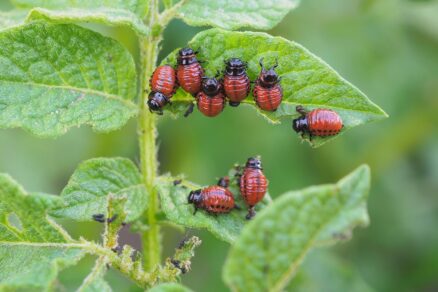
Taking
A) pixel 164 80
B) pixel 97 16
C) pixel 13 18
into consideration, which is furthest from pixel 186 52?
pixel 13 18

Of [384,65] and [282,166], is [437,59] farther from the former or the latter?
[282,166]

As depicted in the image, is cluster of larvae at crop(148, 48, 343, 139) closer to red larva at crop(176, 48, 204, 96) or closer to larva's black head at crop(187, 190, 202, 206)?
red larva at crop(176, 48, 204, 96)

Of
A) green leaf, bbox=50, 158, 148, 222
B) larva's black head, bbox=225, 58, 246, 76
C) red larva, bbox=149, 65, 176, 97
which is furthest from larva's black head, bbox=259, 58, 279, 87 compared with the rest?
green leaf, bbox=50, 158, 148, 222

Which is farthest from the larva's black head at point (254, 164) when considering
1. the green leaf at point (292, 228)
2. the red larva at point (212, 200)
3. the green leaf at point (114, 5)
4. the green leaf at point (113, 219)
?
the green leaf at point (292, 228)

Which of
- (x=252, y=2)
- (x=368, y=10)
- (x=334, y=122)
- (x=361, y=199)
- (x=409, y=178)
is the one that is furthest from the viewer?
(x=409, y=178)

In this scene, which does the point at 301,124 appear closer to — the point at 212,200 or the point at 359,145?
the point at 212,200

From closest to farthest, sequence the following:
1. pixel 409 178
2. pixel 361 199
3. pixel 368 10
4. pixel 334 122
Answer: pixel 361 199 → pixel 334 122 → pixel 368 10 → pixel 409 178

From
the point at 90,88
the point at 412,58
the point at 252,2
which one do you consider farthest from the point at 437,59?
the point at 90,88
